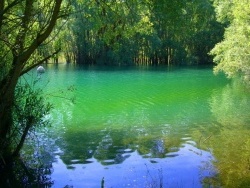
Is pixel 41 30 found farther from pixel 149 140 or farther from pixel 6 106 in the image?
pixel 149 140

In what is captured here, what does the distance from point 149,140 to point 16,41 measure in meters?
7.65

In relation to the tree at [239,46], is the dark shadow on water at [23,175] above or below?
below

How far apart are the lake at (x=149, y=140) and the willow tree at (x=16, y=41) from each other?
1.86 metres

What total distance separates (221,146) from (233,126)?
13.5 feet

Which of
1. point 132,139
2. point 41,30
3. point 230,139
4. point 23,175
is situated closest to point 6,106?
point 23,175

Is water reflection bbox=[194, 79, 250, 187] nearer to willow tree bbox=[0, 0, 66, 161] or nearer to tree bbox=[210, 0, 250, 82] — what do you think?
tree bbox=[210, 0, 250, 82]

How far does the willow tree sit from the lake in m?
1.86

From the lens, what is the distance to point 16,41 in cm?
963

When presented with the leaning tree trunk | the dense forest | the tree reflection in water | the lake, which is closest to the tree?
the lake

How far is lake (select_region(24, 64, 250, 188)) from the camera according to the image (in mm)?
10930

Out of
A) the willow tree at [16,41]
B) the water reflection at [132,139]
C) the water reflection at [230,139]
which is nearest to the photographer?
the willow tree at [16,41]

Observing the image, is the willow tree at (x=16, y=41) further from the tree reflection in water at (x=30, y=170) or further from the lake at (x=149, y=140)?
the lake at (x=149, y=140)

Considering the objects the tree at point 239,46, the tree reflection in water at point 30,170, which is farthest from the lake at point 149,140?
the tree at point 239,46

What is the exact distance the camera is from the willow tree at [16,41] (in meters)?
8.86
